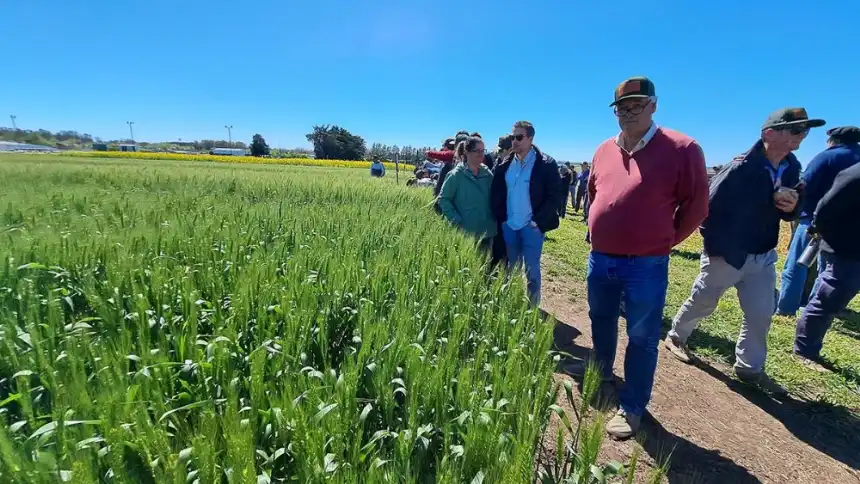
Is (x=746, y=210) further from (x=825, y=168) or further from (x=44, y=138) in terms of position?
(x=44, y=138)

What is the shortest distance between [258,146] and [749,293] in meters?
76.8

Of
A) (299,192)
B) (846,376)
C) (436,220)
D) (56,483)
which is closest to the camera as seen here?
(56,483)

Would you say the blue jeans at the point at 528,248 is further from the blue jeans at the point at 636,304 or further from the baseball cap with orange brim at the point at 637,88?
the baseball cap with orange brim at the point at 637,88

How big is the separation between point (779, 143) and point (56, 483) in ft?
13.4

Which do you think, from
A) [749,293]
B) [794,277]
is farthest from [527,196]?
[794,277]

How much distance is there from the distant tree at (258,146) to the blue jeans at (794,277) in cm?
7524

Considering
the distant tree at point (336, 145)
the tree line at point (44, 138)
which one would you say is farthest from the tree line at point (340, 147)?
the tree line at point (44, 138)

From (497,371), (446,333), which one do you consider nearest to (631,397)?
(446,333)

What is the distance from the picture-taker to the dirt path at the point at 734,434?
236 centimetres

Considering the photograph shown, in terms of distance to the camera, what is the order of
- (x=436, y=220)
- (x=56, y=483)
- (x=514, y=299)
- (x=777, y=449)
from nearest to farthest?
(x=56, y=483) < (x=514, y=299) < (x=777, y=449) < (x=436, y=220)

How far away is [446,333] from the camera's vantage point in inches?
77.6

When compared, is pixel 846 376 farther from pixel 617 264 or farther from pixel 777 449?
pixel 617 264

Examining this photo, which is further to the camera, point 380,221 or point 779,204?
point 380,221

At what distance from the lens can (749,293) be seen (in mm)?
3129
